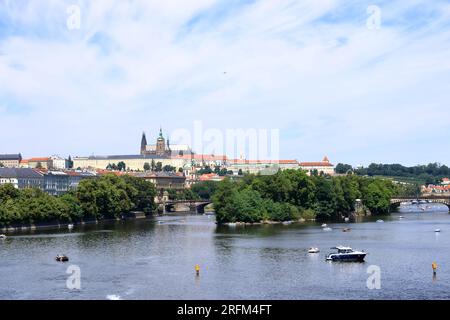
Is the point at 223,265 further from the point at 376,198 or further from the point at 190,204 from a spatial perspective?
the point at 190,204

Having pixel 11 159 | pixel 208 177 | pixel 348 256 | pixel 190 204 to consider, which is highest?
pixel 11 159

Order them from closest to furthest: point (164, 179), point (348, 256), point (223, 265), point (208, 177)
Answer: point (223, 265), point (348, 256), point (164, 179), point (208, 177)

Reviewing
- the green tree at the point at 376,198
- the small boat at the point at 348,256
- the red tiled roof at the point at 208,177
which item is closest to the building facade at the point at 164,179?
the red tiled roof at the point at 208,177

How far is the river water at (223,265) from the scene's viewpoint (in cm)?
3328

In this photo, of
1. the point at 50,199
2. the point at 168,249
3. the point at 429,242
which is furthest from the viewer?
the point at 50,199

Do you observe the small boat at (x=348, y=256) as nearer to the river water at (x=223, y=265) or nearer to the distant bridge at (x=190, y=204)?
the river water at (x=223, y=265)

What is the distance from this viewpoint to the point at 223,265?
42375mm

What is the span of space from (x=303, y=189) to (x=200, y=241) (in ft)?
97.5

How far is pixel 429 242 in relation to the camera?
56.0m

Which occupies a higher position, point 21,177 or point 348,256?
point 21,177

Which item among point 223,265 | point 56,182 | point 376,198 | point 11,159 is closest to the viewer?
point 223,265

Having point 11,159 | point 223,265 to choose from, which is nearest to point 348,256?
point 223,265
